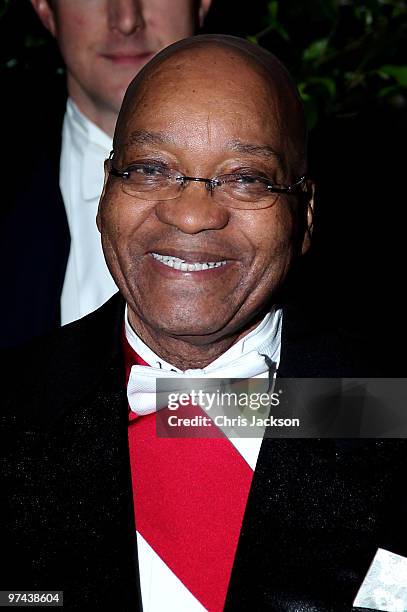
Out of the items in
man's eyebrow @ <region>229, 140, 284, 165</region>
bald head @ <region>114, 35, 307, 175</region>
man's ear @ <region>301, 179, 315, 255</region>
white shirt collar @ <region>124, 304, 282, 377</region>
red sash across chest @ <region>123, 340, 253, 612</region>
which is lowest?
red sash across chest @ <region>123, 340, 253, 612</region>

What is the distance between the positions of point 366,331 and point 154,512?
0.90 metres

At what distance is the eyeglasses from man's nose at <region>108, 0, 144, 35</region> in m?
0.95

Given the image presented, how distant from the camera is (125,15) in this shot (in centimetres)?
283

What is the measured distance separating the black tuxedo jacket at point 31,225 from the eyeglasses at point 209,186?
88 cm

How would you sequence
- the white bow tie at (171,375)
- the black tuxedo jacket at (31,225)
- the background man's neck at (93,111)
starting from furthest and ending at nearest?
the background man's neck at (93,111)
the black tuxedo jacket at (31,225)
the white bow tie at (171,375)

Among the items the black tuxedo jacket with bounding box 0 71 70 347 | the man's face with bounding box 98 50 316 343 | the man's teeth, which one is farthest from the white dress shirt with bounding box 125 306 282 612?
the black tuxedo jacket with bounding box 0 71 70 347

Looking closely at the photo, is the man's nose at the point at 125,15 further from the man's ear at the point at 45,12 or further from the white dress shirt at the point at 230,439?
the white dress shirt at the point at 230,439

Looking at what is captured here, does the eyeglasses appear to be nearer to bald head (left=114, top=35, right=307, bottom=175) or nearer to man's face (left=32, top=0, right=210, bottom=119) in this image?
bald head (left=114, top=35, right=307, bottom=175)

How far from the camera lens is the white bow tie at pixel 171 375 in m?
2.08

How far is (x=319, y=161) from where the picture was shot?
3.09m

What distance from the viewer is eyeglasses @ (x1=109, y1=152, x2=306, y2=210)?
1.93 m

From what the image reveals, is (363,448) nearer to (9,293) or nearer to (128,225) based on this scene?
(128,225)

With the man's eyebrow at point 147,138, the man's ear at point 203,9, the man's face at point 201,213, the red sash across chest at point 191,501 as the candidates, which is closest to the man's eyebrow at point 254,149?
the man's face at point 201,213

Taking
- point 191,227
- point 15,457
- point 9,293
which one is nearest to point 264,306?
point 191,227
